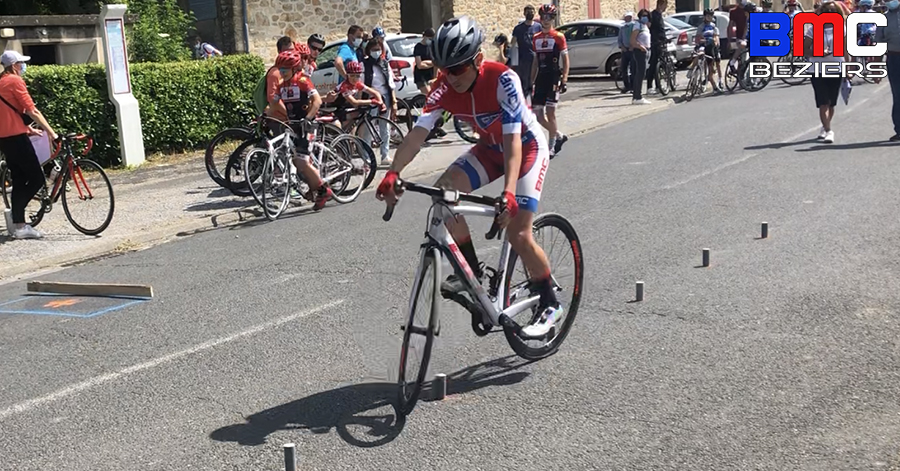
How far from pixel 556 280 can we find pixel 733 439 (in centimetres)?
174

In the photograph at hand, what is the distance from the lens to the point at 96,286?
8461 mm

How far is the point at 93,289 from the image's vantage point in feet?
27.9

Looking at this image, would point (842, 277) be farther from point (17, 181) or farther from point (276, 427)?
point (17, 181)

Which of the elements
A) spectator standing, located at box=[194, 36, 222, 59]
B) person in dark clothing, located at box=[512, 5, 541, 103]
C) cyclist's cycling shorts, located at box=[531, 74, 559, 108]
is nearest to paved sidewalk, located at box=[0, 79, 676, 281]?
cyclist's cycling shorts, located at box=[531, 74, 559, 108]

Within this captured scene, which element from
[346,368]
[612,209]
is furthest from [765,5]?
[346,368]

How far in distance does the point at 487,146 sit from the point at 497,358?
3.99 feet

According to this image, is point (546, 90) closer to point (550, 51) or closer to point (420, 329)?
point (550, 51)

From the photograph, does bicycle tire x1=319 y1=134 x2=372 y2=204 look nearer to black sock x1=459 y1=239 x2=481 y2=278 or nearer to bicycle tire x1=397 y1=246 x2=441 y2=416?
black sock x1=459 y1=239 x2=481 y2=278

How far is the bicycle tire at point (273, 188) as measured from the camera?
11.6 m

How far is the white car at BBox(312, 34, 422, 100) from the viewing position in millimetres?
20828

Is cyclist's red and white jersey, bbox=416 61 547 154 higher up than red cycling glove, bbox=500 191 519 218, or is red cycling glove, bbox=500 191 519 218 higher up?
cyclist's red and white jersey, bbox=416 61 547 154

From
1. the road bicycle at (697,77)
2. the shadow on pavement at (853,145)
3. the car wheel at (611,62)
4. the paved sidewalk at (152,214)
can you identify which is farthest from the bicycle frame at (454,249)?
the car wheel at (611,62)

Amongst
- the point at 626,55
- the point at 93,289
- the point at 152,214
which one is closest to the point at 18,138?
the point at 152,214

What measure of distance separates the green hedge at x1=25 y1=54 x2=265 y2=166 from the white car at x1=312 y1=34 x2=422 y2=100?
2.73m
